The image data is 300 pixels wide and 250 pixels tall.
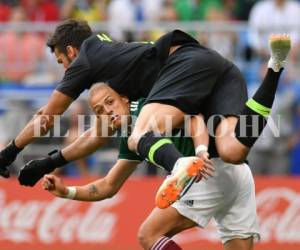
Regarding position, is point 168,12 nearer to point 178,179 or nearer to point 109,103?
point 109,103

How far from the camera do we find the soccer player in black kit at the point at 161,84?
7500 mm

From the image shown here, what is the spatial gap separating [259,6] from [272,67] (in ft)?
22.5

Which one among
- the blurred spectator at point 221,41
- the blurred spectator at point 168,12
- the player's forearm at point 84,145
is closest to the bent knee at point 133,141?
the player's forearm at point 84,145

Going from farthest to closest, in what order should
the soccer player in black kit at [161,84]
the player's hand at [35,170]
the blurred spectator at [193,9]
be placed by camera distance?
1. the blurred spectator at [193,9]
2. the player's hand at [35,170]
3. the soccer player in black kit at [161,84]

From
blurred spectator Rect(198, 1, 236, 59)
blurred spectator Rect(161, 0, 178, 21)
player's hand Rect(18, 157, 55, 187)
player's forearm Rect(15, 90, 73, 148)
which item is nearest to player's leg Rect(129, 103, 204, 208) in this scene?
player's forearm Rect(15, 90, 73, 148)

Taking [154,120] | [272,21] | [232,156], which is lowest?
[272,21]

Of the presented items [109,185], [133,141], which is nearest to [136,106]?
[133,141]

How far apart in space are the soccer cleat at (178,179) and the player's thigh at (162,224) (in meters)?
0.96

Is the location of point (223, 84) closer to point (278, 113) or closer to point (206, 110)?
point (206, 110)

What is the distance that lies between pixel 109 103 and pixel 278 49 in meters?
1.41

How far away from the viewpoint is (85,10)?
47.8ft

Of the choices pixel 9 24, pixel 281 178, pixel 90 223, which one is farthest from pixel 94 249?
pixel 9 24

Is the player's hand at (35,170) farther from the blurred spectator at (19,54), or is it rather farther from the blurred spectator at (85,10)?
the blurred spectator at (85,10)

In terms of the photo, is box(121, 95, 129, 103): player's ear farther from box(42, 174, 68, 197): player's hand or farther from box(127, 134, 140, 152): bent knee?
box(42, 174, 68, 197): player's hand
